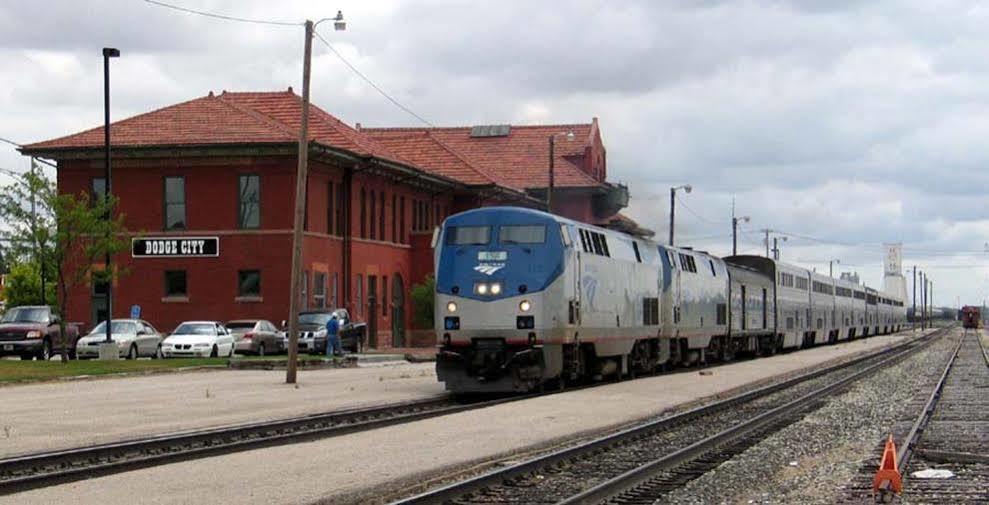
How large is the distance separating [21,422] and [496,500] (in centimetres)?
1122

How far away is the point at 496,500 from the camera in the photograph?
13.5m

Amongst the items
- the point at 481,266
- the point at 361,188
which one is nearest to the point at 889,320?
the point at 361,188

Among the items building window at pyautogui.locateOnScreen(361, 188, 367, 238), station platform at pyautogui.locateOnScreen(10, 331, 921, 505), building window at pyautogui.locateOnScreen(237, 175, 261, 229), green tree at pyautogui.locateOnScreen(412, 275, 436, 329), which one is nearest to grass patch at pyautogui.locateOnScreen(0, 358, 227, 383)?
station platform at pyautogui.locateOnScreen(10, 331, 921, 505)

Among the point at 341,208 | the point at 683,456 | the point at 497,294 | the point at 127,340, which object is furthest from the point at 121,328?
the point at 683,456

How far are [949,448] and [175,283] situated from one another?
133 feet

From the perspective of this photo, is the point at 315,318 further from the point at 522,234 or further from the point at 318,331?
the point at 522,234

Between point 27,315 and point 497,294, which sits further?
point 27,315

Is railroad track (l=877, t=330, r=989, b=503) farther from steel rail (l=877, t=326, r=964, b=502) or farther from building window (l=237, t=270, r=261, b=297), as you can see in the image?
building window (l=237, t=270, r=261, b=297)

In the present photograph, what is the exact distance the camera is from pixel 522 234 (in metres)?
27.7

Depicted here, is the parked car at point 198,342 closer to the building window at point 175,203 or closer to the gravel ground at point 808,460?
the building window at point 175,203

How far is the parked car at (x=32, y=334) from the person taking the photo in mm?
45688

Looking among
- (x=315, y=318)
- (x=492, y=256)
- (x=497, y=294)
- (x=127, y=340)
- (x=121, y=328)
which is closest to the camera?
(x=497, y=294)

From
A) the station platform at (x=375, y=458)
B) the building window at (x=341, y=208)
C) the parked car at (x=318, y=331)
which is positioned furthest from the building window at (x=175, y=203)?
the station platform at (x=375, y=458)

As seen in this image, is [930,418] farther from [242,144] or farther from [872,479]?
[242,144]
